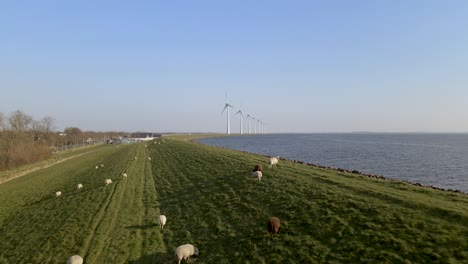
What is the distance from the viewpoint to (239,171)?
40344 mm

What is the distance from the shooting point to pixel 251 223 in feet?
77.7

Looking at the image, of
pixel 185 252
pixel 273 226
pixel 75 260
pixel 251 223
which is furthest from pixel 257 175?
pixel 75 260

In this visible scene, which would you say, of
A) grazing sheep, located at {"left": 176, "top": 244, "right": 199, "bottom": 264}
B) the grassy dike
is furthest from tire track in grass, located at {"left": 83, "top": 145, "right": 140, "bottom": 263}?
grazing sheep, located at {"left": 176, "top": 244, "right": 199, "bottom": 264}

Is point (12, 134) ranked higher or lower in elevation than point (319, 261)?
higher

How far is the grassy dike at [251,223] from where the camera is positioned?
698 inches

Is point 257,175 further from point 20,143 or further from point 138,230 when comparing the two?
point 20,143

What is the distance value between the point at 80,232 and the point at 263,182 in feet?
56.5

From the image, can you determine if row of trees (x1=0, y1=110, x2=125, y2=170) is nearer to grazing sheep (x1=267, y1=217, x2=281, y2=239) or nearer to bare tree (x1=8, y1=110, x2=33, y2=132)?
bare tree (x1=8, y1=110, x2=33, y2=132)

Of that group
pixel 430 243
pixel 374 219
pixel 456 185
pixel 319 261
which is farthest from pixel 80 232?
pixel 456 185

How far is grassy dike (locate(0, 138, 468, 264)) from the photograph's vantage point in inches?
698

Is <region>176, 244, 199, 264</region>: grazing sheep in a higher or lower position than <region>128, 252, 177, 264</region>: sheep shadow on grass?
higher

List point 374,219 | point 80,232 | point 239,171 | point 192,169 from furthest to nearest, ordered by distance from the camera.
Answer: point 192,169 → point 239,171 → point 80,232 → point 374,219

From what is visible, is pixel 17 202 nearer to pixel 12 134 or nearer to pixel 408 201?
pixel 408 201

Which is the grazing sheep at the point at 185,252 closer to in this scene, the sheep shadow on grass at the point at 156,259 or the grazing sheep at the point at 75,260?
the sheep shadow on grass at the point at 156,259
